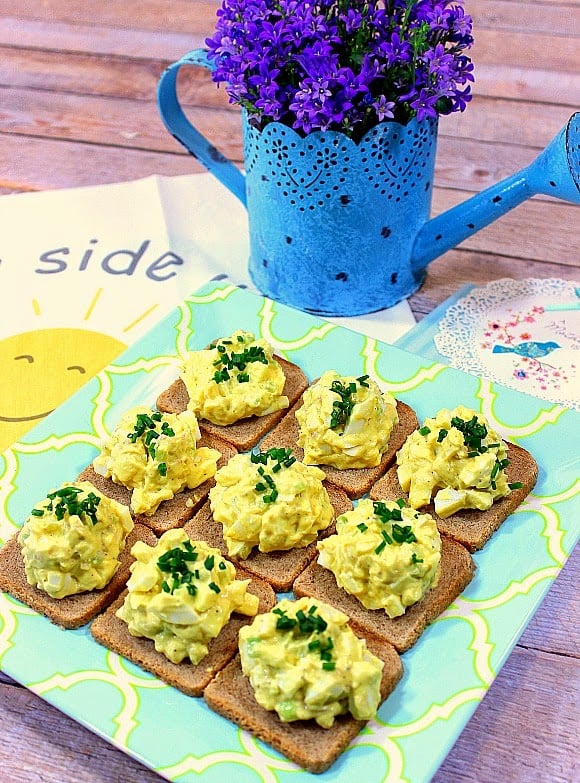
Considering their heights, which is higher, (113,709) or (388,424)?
(388,424)

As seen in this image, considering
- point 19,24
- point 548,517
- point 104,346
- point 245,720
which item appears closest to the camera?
point 245,720

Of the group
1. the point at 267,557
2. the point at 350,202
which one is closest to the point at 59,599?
the point at 267,557

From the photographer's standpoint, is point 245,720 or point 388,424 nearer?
point 245,720

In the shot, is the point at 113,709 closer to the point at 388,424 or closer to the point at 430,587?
the point at 430,587

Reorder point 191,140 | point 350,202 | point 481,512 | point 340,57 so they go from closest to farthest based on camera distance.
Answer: point 481,512, point 340,57, point 350,202, point 191,140

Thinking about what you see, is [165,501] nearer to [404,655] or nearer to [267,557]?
[267,557]

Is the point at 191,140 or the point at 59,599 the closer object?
the point at 59,599

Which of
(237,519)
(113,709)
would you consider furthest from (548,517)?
(113,709)

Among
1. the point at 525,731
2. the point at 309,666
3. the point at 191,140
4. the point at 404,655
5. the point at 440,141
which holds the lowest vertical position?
the point at 525,731
